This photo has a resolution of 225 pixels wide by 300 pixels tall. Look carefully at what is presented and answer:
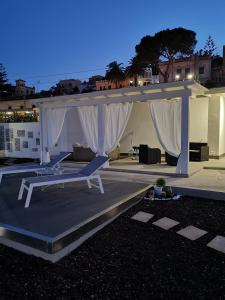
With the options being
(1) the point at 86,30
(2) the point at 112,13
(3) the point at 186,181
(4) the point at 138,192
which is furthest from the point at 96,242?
(1) the point at 86,30

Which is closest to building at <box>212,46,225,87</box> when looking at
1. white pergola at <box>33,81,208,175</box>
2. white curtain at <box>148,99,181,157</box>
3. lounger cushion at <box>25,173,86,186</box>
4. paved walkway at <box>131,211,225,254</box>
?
white pergola at <box>33,81,208,175</box>

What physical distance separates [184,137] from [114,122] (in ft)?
8.82

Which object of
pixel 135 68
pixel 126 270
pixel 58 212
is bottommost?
pixel 126 270

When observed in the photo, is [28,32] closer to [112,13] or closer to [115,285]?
[112,13]

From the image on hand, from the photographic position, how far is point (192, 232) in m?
4.26

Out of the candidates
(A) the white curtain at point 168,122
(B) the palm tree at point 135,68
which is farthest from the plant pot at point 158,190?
(B) the palm tree at point 135,68

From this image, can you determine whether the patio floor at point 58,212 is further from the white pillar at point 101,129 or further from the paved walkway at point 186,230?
the white pillar at point 101,129

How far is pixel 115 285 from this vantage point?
9.68ft

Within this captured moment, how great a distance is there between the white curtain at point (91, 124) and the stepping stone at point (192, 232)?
233 inches

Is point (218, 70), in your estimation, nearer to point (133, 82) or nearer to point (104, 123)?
point (133, 82)

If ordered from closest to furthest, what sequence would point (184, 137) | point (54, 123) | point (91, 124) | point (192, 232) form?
point (192, 232)
point (184, 137)
point (91, 124)
point (54, 123)

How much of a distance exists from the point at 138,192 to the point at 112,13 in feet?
140

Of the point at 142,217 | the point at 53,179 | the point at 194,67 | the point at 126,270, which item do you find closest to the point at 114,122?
the point at 53,179

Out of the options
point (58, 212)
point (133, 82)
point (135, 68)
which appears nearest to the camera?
point (58, 212)
